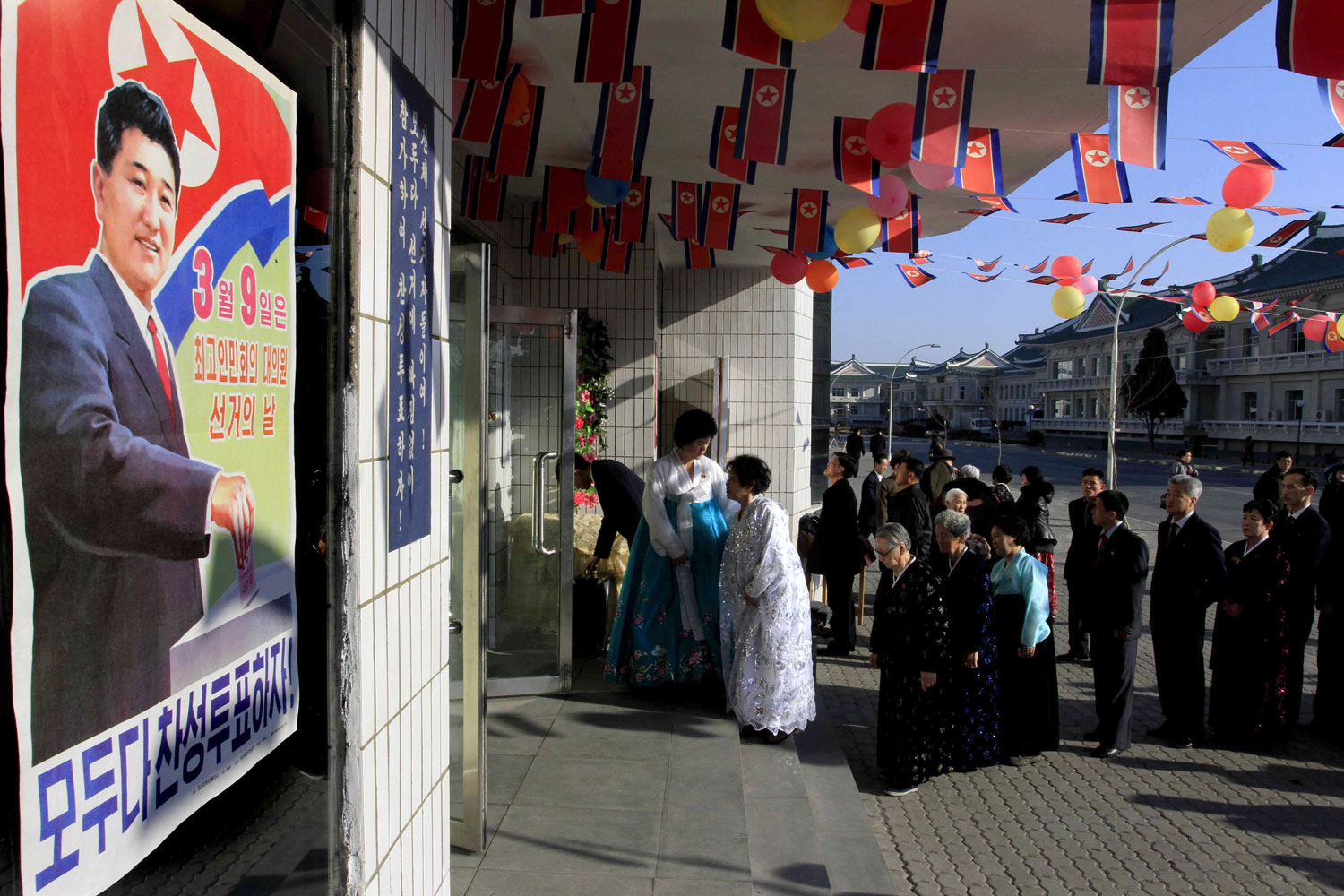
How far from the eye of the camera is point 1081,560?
23.3 ft

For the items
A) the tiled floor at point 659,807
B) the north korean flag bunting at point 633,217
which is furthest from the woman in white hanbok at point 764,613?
the north korean flag bunting at point 633,217

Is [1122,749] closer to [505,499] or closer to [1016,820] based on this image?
[1016,820]

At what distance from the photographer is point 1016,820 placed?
183 inches

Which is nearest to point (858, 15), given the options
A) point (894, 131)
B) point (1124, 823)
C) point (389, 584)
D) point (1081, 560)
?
point (894, 131)

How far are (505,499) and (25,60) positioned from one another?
4.36 meters

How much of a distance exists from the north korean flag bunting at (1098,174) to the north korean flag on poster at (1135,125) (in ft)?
3.17

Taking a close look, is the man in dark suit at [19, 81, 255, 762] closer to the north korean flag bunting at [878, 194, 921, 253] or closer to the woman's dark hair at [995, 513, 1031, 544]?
the woman's dark hair at [995, 513, 1031, 544]

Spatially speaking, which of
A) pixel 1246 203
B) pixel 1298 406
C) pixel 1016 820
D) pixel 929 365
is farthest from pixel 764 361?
pixel 929 365

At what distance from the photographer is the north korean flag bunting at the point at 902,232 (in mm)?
6621

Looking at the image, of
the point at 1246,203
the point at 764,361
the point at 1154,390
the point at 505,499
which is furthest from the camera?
the point at 1154,390

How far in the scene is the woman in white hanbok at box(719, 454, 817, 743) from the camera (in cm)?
493

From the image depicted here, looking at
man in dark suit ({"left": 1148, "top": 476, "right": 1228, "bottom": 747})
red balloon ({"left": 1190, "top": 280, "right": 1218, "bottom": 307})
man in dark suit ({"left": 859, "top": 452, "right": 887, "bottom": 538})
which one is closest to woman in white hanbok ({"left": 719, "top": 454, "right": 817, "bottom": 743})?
man in dark suit ({"left": 1148, "top": 476, "right": 1228, "bottom": 747})

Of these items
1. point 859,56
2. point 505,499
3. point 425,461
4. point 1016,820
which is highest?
point 859,56

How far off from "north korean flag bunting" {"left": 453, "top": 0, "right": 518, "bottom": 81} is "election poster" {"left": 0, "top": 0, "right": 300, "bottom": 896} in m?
2.45
